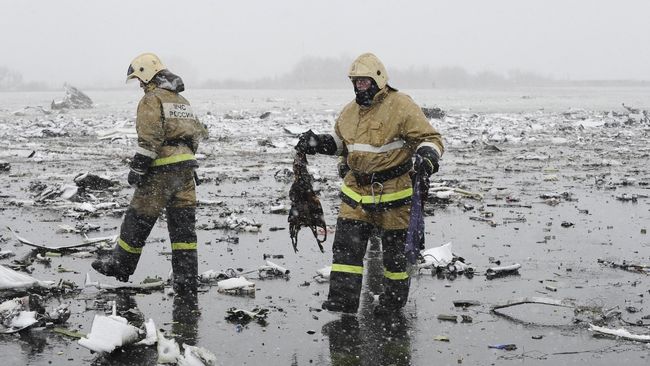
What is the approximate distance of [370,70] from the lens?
552cm

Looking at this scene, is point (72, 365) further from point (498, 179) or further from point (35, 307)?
point (498, 179)

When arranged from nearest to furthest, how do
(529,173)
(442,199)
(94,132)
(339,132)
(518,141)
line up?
(339,132)
(442,199)
(529,173)
(518,141)
(94,132)

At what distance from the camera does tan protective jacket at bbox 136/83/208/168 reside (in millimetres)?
6078

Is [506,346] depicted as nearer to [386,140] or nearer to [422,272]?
[386,140]

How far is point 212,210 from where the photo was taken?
408 inches

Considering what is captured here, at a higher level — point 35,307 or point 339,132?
point 339,132

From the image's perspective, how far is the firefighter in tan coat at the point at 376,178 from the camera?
5.54 meters

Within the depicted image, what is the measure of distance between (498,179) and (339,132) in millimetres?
8198

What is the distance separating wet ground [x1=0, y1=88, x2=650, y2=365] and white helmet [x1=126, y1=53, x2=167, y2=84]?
178 centimetres

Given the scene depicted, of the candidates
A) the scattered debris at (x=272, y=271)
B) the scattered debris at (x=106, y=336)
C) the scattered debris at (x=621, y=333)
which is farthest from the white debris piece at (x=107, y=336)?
the scattered debris at (x=621, y=333)

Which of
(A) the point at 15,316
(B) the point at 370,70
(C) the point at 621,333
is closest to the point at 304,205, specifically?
(B) the point at 370,70

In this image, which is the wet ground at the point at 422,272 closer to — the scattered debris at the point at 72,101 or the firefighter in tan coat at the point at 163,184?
the firefighter in tan coat at the point at 163,184

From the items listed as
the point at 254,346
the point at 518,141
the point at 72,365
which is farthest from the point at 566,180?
the point at 72,365

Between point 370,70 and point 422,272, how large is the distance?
232cm
